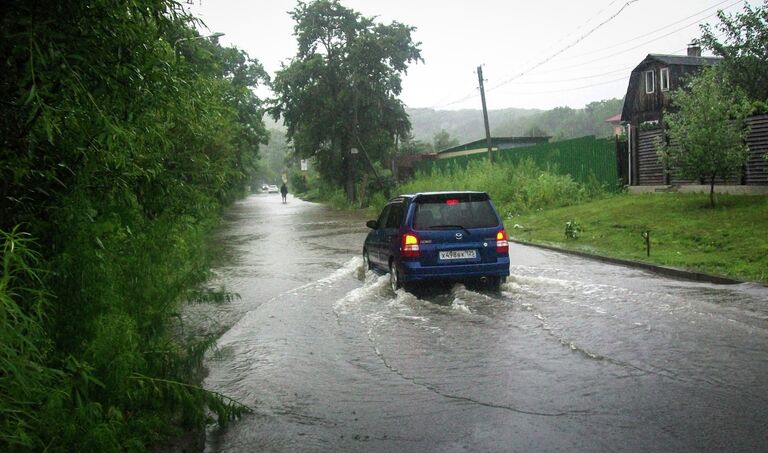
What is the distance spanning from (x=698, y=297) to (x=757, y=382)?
13.9ft

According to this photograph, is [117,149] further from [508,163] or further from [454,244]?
[508,163]

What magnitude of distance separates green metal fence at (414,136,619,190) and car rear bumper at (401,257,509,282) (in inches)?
726

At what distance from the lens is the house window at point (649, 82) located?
1516 inches

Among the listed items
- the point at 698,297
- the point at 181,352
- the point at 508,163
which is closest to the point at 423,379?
the point at 181,352

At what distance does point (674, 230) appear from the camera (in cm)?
1617

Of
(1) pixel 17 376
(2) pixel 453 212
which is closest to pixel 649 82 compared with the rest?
(2) pixel 453 212

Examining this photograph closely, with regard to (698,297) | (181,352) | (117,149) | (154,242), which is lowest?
(698,297)

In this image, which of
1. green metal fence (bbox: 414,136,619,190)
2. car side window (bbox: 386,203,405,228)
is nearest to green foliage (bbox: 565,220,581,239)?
car side window (bbox: 386,203,405,228)

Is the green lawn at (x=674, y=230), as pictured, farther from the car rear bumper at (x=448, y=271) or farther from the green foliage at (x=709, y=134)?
the car rear bumper at (x=448, y=271)

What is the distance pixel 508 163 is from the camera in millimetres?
32219

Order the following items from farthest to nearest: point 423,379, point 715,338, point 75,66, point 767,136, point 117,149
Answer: point 767,136
point 715,338
point 423,379
point 117,149
point 75,66

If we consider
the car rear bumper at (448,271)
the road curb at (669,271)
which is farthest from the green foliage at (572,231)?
the car rear bumper at (448,271)

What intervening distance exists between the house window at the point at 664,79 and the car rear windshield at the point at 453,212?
31.5m

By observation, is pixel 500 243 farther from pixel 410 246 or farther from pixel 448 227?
pixel 410 246
